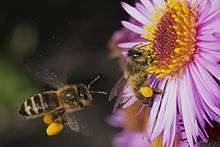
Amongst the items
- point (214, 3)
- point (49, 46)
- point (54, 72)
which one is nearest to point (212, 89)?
point (214, 3)

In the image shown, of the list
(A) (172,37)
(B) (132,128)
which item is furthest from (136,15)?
(B) (132,128)

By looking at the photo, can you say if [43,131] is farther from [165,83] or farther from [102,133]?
[165,83]

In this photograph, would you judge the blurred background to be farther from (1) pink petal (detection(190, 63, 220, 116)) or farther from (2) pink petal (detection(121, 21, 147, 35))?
(1) pink petal (detection(190, 63, 220, 116))

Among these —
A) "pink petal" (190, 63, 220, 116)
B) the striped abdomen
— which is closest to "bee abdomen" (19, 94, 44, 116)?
the striped abdomen

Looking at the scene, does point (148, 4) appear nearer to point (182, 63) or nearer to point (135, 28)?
point (135, 28)

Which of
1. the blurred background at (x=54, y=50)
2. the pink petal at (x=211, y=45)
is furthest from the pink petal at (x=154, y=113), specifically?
the blurred background at (x=54, y=50)

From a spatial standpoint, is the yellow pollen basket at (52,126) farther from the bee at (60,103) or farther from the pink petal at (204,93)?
the pink petal at (204,93)
